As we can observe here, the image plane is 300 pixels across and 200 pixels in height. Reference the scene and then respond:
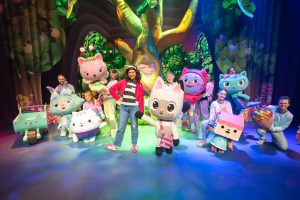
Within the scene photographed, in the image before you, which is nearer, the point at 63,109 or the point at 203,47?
the point at 63,109

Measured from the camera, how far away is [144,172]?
3.47 metres

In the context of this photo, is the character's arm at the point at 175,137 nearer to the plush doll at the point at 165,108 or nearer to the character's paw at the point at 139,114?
the plush doll at the point at 165,108

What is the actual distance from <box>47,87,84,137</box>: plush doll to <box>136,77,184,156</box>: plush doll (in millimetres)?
1418

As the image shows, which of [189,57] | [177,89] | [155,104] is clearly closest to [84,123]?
[155,104]

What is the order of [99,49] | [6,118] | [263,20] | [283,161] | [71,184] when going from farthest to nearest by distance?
[99,49] → [263,20] → [6,118] → [283,161] → [71,184]

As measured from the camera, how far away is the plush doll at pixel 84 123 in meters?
4.32

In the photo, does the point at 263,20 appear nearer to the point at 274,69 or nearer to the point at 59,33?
the point at 274,69

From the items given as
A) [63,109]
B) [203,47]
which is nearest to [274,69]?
[203,47]

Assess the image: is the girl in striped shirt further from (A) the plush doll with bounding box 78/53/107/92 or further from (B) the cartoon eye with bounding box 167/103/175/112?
(A) the plush doll with bounding box 78/53/107/92

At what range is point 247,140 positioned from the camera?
4.74 meters

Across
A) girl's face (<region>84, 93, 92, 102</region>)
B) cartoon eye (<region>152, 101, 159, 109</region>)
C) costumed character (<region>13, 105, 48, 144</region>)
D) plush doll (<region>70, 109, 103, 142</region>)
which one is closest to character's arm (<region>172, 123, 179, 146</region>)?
cartoon eye (<region>152, 101, 159, 109</region>)

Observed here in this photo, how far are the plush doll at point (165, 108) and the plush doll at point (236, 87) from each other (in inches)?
53.0

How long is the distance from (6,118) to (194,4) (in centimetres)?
476

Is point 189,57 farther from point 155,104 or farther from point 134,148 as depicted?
point 134,148
